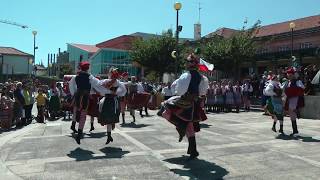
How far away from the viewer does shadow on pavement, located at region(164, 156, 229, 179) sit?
23.5 feet

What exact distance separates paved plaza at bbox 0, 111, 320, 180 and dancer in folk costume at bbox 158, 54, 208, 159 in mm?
520

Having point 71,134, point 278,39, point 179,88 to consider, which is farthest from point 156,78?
point 179,88

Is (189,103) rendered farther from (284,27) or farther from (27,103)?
(284,27)

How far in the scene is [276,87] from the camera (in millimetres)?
12383

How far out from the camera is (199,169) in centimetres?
759

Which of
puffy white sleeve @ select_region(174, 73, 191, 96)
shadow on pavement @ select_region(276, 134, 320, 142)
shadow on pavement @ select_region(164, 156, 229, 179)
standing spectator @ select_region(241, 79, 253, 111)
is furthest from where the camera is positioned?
standing spectator @ select_region(241, 79, 253, 111)

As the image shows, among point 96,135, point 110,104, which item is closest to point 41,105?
point 96,135

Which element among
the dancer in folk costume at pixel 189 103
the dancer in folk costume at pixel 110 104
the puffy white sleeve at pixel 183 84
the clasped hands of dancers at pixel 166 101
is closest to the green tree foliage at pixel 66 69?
the clasped hands of dancers at pixel 166 101

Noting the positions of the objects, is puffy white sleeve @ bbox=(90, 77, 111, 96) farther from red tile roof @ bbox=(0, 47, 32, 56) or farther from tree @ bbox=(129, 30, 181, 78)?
red tile roof @ bbox=(0, 47, 32, 56)

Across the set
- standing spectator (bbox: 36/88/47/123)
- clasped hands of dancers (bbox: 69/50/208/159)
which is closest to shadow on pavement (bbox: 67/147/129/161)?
clasped hands of dancers (bbox: 69/50/208/159)

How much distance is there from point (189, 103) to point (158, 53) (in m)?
30.3

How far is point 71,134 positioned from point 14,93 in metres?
5.06

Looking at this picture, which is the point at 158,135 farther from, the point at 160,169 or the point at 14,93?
the point at 14,93

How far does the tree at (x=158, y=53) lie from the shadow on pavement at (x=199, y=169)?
30.3m
